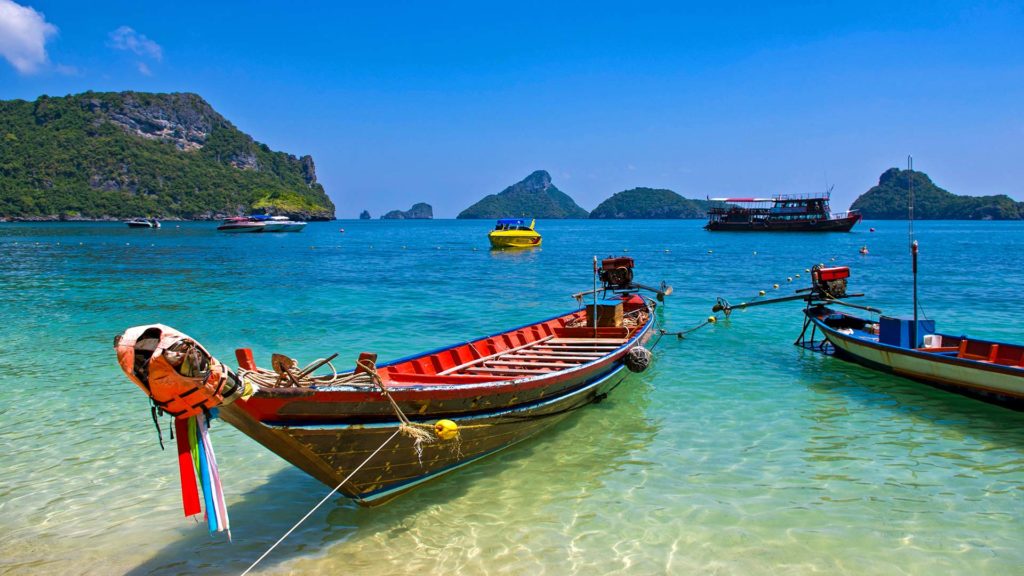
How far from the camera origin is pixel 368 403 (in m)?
6.92

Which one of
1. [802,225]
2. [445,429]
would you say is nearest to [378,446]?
[445,429]

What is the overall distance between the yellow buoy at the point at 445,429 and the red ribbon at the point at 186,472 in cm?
277

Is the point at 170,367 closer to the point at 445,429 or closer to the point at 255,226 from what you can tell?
the point at 445,429

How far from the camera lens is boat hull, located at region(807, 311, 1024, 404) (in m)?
11.5

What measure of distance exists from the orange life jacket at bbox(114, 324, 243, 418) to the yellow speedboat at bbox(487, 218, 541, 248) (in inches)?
2399

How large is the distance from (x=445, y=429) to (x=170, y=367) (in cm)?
337

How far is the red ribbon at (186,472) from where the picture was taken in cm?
569

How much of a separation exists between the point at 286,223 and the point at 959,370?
119884 millimetres

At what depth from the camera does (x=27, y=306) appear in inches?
995

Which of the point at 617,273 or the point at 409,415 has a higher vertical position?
the point at 617,273

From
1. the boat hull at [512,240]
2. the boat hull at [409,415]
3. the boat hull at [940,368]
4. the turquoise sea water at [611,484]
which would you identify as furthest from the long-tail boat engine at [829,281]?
the boat hull at [512,240]

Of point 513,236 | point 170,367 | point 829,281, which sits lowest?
point 829,281

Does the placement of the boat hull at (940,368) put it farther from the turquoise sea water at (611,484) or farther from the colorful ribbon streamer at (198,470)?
the colorful ribbon streamer at (198,470)

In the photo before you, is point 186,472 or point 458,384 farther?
point 458,384
